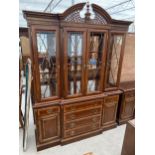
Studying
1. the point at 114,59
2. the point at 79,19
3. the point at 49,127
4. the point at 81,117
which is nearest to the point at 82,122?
the point at 81,117

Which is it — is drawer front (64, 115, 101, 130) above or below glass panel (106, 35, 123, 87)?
below

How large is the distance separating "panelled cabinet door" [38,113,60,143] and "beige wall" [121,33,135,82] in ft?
6.27

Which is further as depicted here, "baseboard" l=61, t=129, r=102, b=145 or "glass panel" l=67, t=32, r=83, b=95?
"baseboard" l=61, t=129, r=102, b=145

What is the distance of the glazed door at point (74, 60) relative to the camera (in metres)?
2.01

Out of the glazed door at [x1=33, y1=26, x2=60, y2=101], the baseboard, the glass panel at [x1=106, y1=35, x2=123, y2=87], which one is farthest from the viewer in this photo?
the glass panel at [x1=106, y1=35, x2=123, y2=87]

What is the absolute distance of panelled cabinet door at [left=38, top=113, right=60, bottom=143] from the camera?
2138mm

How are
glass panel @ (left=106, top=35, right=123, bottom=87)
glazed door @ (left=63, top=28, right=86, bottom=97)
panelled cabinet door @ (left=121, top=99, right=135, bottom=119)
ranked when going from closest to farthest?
1. glazed door @ (left=63, top=28, right=86, bottom=97)
2. glass panel @ (left=106, top=35, right=123, bottom=87)
3. panelled cabinet door @ (left=121, top=99, right=135, bottom=119)

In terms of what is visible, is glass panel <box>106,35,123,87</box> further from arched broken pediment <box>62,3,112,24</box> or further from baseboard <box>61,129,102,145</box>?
baseboard <box>61,129,102,145</box>

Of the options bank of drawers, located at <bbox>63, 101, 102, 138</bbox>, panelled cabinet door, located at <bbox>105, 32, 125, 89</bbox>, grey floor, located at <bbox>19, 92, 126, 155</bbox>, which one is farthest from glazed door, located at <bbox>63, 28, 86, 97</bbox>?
grey floor, located at <bbox>19, 92, 126, 155</bbox>

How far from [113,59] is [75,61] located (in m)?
0.85

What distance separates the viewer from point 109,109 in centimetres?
271

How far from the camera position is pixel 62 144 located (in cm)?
236
